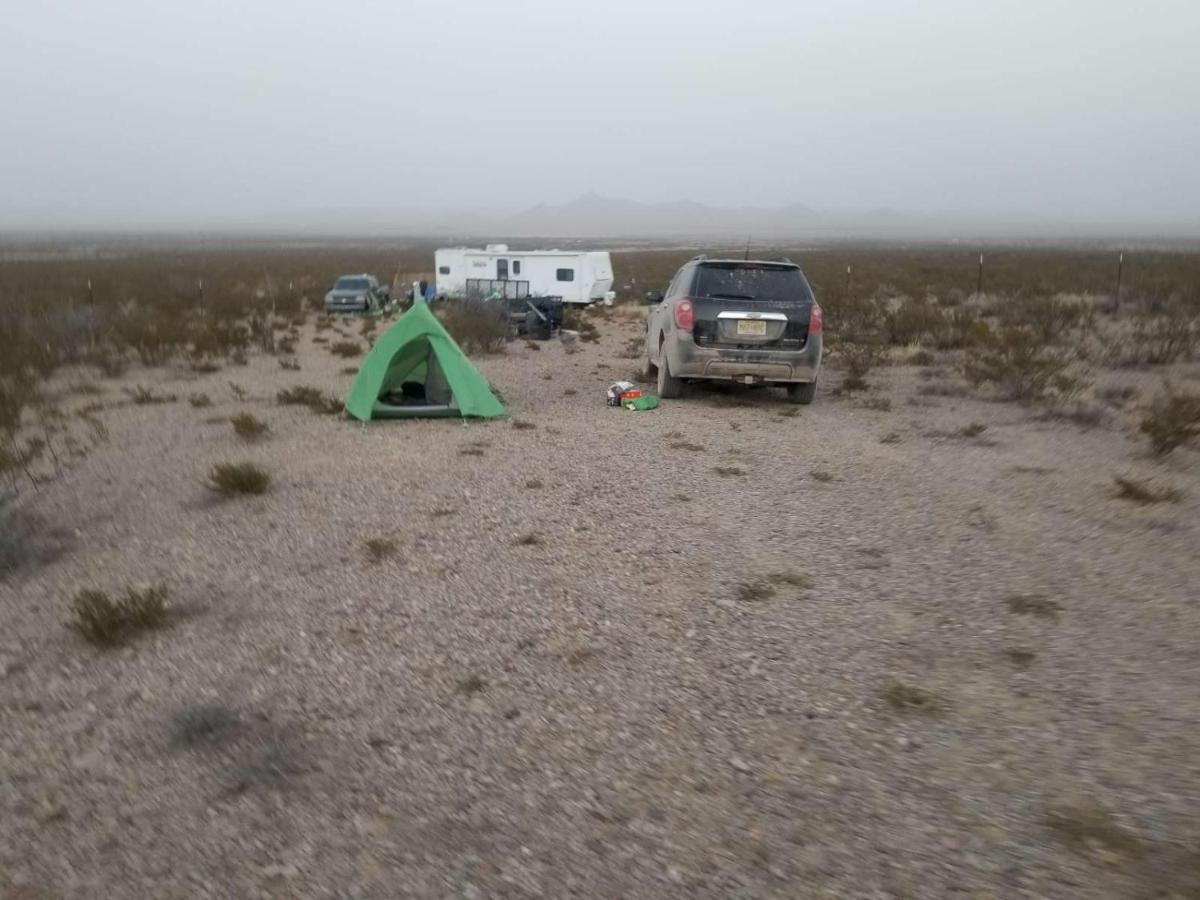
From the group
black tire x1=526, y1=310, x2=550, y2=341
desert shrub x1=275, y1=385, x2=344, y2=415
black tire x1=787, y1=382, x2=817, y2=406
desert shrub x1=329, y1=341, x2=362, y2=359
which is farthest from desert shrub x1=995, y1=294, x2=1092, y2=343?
desert shrub x1=329, y1=341, x2=362, y2=359

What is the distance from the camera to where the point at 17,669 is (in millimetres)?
4543

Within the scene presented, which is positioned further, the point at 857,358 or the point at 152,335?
the point at 152,335

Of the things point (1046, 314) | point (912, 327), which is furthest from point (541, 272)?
point (1046, 314)

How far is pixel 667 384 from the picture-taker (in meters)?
11.6

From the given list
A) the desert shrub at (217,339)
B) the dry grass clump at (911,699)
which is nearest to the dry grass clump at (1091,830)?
the dry grass clump at (911,699)

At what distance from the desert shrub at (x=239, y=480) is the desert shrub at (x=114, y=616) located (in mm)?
2212

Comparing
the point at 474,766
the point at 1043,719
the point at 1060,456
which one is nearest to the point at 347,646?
the point at 474,766

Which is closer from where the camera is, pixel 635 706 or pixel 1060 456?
pixel 635 706

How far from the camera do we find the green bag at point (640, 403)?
10977 mm

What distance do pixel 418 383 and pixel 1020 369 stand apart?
25.0 ft

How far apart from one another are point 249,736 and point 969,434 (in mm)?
7777

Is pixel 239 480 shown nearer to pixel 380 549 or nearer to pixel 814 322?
pixel 380 549

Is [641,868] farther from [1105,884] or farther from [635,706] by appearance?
[1105,884]

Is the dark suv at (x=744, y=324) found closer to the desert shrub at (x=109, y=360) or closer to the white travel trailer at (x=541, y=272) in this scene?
the desert shrub at (x=109, y=360)
